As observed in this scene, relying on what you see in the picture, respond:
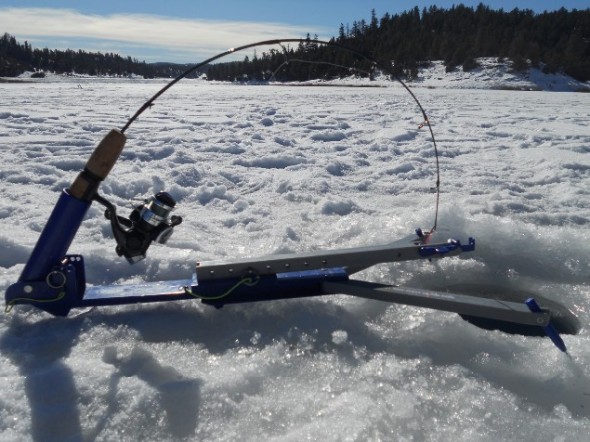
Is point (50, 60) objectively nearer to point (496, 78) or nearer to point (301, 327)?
point (496, 78)

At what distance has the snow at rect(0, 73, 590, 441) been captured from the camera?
2.02 metres

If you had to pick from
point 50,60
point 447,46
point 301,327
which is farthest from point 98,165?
point 50,60

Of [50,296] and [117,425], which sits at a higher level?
[50,296]

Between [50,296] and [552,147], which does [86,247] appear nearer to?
[50,296]

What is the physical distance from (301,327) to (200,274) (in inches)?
25.0

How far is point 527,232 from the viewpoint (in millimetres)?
3969

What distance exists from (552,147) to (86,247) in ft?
25.4

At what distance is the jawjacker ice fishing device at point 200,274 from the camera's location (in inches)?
93.4

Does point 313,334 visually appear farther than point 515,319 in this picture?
Yes

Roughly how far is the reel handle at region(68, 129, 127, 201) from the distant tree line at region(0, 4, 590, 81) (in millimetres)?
43404

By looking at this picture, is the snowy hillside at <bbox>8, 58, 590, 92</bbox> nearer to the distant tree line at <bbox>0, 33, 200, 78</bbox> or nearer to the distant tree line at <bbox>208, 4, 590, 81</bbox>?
the distant tree line at <bbox>208, 4, 590, 81</bbox>

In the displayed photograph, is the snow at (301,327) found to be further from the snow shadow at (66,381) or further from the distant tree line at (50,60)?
the distant tree line at (50,60)

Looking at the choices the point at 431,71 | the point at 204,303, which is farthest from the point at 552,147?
the point at 431,71

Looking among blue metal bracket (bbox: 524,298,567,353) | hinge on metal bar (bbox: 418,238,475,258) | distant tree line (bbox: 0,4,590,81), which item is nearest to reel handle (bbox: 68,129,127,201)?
Result: hinge on metal bar (bbox: 418,238,475,258)
